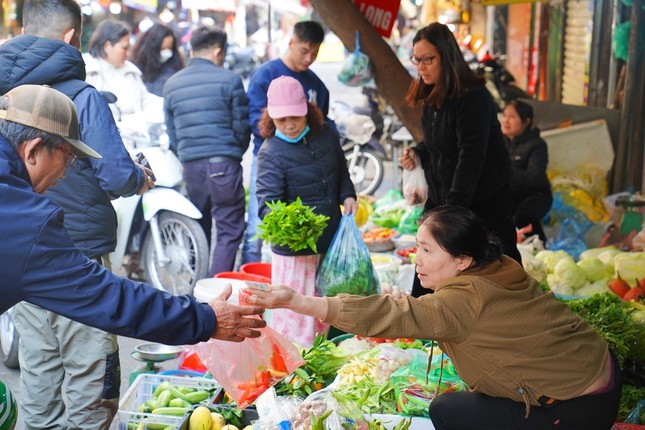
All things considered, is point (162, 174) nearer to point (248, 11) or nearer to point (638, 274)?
point (638, 274)

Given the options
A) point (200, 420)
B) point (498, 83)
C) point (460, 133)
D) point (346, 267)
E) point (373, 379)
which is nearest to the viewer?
point (200, 420)

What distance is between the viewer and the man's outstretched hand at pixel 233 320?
3.28 meters

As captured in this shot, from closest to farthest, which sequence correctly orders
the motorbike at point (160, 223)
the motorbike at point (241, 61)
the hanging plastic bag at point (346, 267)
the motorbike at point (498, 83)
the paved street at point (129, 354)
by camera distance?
1. the hanging plastic bag at point (346, 267)
2. the paved street at point (129, 354)
3. the motorbike at point (160, 223)
4. the motorbike at point (498, 83)
5. the motorbike at point (241, 61)

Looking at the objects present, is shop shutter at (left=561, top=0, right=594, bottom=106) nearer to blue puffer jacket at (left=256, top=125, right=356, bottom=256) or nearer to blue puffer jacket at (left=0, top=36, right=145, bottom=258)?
blue puffer jacket at (left=256, top=125, right=356, bottom=256)

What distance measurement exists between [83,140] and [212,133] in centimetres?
299

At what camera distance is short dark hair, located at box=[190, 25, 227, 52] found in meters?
7.32

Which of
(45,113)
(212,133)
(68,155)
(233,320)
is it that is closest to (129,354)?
(212,133)

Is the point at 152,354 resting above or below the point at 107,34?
below

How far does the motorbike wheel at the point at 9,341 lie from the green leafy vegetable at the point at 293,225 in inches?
80.5

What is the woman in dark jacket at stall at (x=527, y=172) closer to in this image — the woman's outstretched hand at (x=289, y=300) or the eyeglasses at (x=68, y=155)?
the woman's outstretched hand at (x=289, y=300)

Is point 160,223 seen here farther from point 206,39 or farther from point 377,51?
point 377,51

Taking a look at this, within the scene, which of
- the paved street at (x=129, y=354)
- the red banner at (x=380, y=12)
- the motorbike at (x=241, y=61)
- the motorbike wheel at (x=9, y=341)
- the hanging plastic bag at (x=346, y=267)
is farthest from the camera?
the motorbike at (x=241, y=61)

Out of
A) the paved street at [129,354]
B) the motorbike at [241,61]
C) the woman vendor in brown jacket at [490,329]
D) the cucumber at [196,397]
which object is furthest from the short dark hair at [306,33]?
the motorbike at [241,61]

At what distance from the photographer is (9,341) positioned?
19.8 ft
